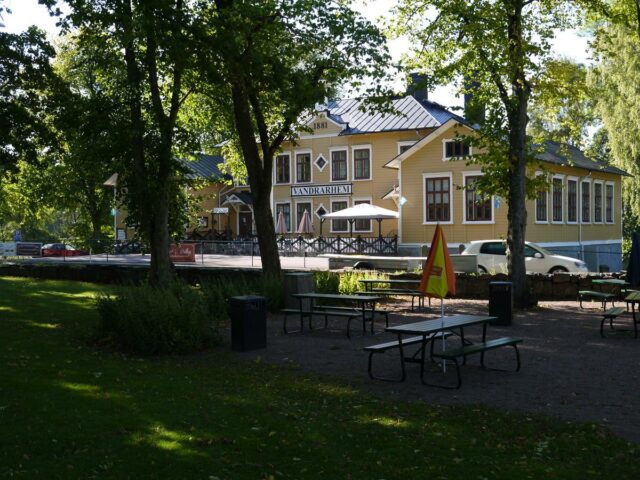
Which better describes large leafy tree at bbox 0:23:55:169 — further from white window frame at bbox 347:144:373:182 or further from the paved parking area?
white window frame at bbox 347:144:373:182

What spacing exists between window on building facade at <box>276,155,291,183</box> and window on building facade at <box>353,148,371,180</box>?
5002 millimetres

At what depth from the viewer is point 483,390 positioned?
8867mm

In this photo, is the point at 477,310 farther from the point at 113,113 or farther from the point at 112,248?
the point at 112,248

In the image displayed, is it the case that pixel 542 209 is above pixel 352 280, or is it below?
above

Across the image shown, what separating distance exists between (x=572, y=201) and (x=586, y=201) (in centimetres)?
188

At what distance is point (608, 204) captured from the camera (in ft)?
145

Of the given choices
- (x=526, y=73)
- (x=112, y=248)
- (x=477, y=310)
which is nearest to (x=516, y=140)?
(x=526, y=73)

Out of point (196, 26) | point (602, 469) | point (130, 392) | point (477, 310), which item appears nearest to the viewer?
point (602, 469)

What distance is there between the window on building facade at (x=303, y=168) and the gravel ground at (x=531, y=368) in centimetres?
3146

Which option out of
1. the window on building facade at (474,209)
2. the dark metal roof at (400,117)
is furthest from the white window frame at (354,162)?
the window on building facade at (474,209)

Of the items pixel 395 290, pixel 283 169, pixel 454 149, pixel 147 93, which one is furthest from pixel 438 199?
pixel 147 93

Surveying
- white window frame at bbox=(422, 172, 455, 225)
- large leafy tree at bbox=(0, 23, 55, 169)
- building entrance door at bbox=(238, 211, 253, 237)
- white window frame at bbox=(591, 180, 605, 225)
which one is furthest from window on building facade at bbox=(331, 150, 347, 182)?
large leafy tree at bbox=(0, 23, 55, 169)

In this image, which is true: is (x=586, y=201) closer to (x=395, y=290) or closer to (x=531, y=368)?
(x=395, y=290)

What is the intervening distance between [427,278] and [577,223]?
32852 mm
